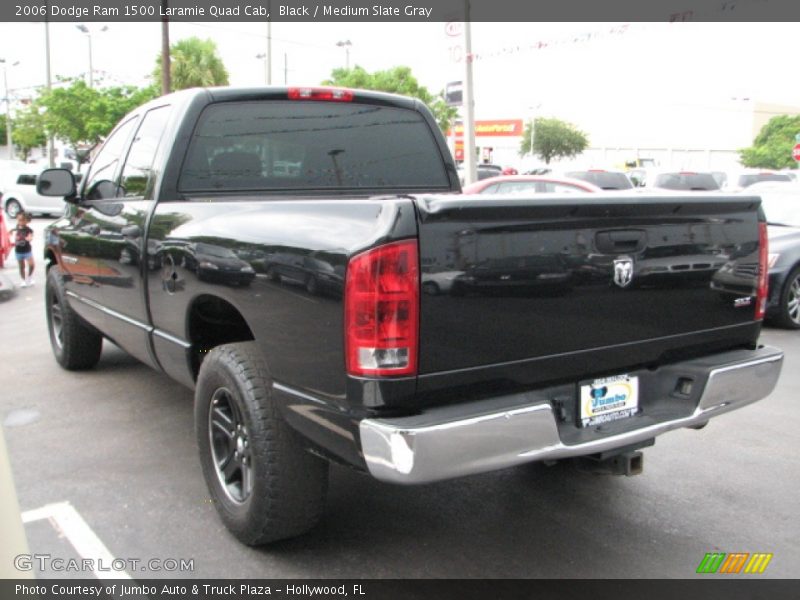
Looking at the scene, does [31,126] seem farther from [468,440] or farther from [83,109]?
[468,440]

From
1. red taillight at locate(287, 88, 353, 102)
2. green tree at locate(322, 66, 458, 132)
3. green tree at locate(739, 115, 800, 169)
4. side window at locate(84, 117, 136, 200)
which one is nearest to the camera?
red taillight at locate(287, 88, 353, 102)

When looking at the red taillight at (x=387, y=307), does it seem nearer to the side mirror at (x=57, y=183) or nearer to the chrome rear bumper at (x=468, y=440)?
the chrome rear bumper at (x=468, y=440)

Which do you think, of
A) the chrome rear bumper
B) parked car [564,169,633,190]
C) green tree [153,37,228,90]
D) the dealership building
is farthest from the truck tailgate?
the dealership building

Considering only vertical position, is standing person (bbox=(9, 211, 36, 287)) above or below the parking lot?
above

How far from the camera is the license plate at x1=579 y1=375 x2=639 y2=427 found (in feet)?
9.34

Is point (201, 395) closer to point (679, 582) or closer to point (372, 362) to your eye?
point (372, 362)

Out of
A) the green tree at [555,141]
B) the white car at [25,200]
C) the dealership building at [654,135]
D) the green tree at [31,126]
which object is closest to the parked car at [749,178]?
the white car at [25,200]

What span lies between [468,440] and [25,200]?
26730mm

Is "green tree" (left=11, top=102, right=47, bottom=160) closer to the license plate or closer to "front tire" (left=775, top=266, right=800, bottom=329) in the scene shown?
"front tire" (left=775, top=266, right=800, bottom=329)

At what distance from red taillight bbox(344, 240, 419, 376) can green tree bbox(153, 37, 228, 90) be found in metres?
28.1

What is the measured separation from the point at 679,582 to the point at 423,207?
1.93 m

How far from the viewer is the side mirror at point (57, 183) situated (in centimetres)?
518

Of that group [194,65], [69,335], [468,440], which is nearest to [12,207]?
[194,65]

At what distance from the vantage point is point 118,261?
4.34 metres
